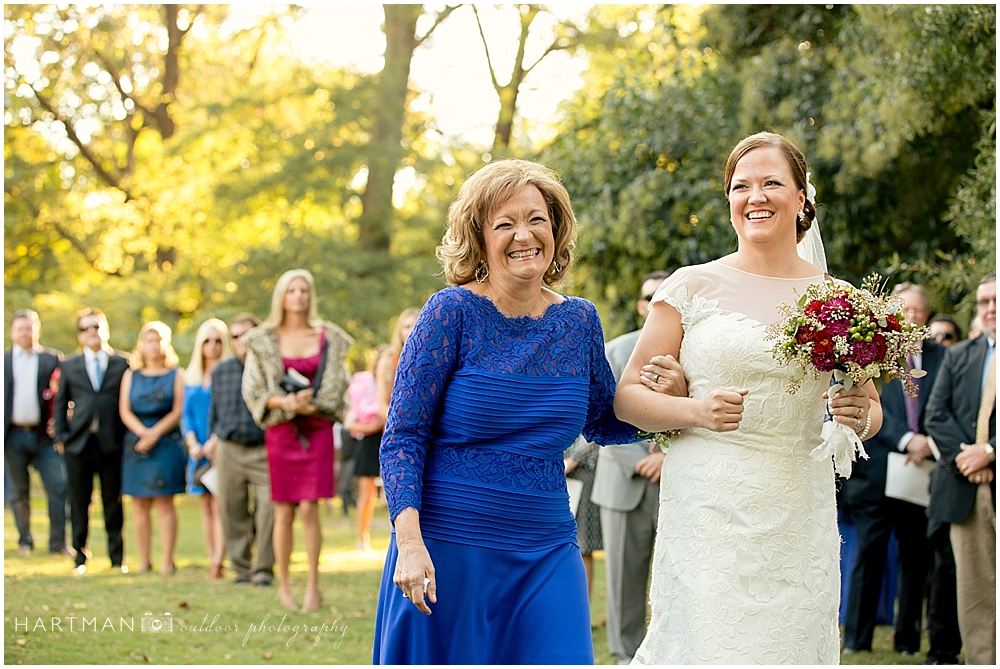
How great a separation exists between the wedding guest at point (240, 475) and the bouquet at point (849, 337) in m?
7.18

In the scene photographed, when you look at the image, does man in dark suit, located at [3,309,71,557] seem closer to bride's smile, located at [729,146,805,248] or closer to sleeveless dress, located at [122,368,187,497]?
sleeveless dress, located at [122,368,187,497]

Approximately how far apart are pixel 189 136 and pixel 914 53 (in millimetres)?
16440

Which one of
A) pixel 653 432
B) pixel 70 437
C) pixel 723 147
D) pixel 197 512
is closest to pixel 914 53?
pixel 723 147

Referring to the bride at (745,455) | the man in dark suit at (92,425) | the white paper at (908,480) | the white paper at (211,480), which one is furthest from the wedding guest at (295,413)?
the bride at (745,455)

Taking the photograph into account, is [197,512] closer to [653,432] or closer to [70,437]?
[70,437]

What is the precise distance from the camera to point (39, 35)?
24000 mm

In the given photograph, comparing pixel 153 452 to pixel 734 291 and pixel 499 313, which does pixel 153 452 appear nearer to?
pixel 499 313

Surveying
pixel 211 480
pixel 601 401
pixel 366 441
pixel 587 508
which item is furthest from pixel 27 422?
pixel 601 401

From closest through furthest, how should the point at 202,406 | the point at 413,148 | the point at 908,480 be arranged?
the point at 908,480
the point at 202,406
the point at 413,148

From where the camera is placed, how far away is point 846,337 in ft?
12.4

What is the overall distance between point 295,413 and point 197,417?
10.9 feet

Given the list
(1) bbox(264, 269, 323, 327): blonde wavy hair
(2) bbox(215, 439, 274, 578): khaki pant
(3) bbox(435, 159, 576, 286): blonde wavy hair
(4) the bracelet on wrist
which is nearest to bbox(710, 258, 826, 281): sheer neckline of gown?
(4) the bracelet on wrist

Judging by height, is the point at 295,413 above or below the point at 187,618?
above

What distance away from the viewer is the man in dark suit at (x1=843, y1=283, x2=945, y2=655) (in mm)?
7789
